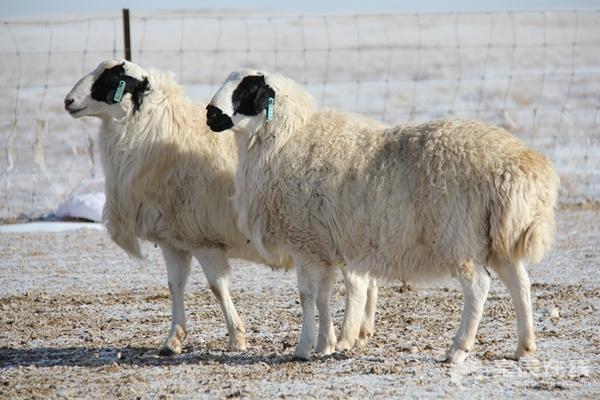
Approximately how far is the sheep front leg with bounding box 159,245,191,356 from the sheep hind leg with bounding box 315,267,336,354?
1.03 m

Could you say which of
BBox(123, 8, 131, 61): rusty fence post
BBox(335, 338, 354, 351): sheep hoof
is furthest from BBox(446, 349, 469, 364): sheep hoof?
BBox(123, 8, 131, 61): rusty fence post

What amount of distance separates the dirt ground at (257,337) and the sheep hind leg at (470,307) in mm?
95

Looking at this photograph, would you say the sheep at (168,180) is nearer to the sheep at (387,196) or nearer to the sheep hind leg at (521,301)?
the sheep at (387,196)

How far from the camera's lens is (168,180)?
7410 mm

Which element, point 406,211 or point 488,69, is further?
point 488,69

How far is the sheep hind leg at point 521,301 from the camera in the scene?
251 inches

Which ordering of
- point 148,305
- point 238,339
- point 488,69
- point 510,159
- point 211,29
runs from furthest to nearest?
point 211,29, point 488,69, point 148,305, point 238,339, point 510,159

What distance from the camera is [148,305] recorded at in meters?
8.64

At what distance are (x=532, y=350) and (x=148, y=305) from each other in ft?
A: 11.6

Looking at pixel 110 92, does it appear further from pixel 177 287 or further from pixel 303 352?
pixel 303 352

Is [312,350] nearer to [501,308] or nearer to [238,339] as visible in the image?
[238,339]

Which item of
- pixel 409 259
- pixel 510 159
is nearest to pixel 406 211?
pixel 409 259

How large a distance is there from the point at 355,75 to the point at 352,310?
85.1 ft

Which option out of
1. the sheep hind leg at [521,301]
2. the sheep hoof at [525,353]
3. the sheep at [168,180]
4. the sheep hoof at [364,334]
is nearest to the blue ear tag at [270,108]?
the sheep at [168,180]
